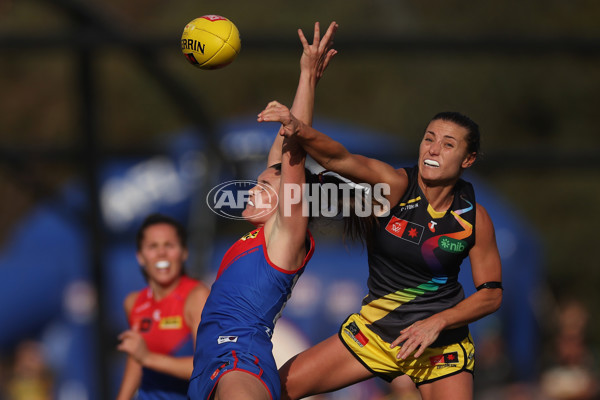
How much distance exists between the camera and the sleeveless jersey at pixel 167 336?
456 centimetres

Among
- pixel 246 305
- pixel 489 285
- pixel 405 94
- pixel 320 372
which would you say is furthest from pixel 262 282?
pixel 405 94

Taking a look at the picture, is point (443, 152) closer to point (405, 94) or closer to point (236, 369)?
point (236, 369)

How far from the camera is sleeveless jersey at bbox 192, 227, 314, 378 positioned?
370cm

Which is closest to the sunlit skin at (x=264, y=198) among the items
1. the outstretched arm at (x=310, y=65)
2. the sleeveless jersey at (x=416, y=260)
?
the outstretched arm at (x=310, y=65)

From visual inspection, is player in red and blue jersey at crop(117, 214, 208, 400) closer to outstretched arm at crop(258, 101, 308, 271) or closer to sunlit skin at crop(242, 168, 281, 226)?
sunlit skin at crop(242, 168, 281, 226)

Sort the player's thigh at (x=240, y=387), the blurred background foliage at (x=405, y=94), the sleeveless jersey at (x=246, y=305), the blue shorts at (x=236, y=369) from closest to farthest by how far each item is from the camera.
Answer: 1. the player's thigh at (x=240, y=387)
2. the blue shorts at (x=236, y=369)
3. the sleeveless jersey at (x=246, y=305)
4. the blurred background foliage at (x=405, y=94)

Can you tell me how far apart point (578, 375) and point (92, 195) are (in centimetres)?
549

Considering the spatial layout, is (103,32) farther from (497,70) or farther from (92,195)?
(497,70)

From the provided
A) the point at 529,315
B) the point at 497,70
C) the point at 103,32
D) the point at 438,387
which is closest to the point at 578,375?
the point at 529,315

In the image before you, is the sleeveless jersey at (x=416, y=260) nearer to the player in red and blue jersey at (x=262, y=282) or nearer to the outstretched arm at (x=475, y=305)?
the outstretched arm at (x=475, y=305)

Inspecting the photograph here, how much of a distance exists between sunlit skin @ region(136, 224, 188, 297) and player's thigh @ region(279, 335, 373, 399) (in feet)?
2.91

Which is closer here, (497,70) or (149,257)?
(149,257)

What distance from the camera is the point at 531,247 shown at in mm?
9383

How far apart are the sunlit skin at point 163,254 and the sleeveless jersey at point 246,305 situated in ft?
2.57
